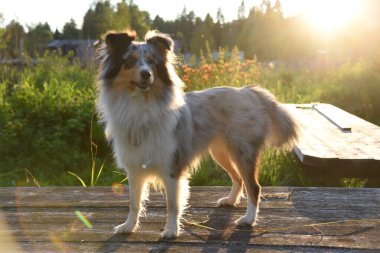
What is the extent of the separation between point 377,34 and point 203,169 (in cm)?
1059

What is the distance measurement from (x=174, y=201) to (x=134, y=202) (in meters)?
0.35

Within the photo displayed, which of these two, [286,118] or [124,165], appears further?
[286,118]

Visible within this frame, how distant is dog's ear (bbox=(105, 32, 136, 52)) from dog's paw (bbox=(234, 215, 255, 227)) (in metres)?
1.62

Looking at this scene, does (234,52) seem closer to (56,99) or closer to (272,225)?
(56,99)

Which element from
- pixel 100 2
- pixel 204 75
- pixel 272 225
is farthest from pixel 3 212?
pixel 100 2

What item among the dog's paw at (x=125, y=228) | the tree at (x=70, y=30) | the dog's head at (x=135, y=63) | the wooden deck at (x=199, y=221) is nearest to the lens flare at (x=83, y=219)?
the wooden deck at (x=199, y=221)

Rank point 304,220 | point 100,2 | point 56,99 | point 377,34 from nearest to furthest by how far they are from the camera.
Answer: point 304,220 < point 56,99 < point 377,34 < point 100,2

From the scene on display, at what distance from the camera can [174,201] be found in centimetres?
318

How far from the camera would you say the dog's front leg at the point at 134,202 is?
10.5 ft

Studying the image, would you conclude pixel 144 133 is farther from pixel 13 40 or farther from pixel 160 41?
pixel 13 40

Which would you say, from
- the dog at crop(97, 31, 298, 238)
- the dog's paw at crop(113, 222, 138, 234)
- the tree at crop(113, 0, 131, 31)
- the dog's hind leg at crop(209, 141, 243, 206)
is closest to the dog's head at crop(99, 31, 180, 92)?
the dog at crop(97, 31, 298, 238)

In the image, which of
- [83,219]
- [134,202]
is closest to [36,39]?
[83,219]

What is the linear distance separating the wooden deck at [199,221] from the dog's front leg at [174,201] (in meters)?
0.10

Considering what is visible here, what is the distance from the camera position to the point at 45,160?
6820 millimetres
